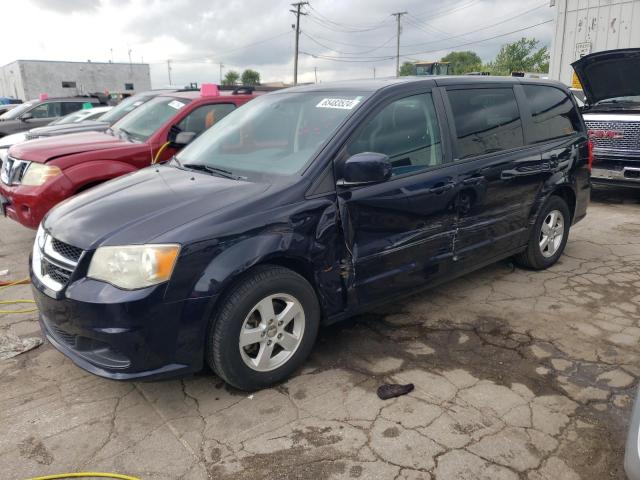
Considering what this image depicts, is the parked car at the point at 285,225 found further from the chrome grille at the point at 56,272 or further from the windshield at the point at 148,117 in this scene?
the windshield at the point at 148,117

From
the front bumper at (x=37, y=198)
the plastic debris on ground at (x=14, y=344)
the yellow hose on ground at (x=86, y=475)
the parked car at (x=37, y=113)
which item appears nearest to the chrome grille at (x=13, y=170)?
the front bumper at (x=37, y=198)

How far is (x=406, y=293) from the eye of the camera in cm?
358

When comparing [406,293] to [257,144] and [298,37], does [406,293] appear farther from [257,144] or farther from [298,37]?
[298,37]

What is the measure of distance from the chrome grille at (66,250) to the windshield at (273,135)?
40.7 inches

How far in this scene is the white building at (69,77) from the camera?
155ft

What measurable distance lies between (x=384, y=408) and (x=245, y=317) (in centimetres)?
90

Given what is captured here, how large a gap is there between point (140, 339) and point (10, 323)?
210 centimetres

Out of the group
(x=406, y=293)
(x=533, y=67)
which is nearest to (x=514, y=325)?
(x=406, y=293)

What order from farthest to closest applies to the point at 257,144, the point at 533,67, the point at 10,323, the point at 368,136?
the point at 533,67 → the point at 10,323 → the point at 257,144 → the point at 368,136

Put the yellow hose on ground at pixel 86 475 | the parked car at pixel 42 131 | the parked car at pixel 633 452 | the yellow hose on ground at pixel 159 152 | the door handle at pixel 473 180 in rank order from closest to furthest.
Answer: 1. the parked car at pixel 633 452
2. the yellow hose on ground at pixel 86 475
3. the door handle at pixel 473 180
4. the yellow hose on ground at pixel 159 152
5. the parked car at pixel 42 131

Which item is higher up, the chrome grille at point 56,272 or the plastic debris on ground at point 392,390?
the chrome grille at point 56,272

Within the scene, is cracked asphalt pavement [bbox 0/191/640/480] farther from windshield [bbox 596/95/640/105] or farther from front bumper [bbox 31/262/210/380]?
windshield [bbox 596/95/640/105]

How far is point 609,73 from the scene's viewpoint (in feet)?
24.1

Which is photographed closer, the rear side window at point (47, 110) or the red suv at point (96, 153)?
the red suv at point (96, 153)
